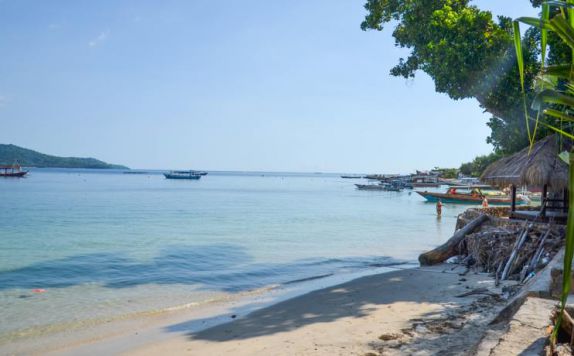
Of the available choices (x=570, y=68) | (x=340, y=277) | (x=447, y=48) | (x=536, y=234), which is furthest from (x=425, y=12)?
(x=570, y=68)

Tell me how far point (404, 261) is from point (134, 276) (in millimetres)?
9164

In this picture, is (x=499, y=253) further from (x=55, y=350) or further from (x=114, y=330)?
(x=55, y=350)

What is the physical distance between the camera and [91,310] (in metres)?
10.2

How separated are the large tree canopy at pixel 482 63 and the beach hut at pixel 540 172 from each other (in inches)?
39.5

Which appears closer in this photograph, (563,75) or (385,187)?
(563,75)

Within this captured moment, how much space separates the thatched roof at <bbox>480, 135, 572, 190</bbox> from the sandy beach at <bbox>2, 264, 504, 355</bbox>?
8.86 ft

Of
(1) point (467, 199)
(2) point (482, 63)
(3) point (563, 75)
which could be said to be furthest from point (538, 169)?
(1) point (467, 199)

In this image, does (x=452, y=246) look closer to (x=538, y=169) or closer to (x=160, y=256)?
(x=538, y=169)

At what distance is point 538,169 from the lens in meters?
11.4

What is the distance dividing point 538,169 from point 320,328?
23.0 feet

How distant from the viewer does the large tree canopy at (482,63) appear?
12.6 meters

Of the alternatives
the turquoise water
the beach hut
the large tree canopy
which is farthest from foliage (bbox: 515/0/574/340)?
the large tree canopy

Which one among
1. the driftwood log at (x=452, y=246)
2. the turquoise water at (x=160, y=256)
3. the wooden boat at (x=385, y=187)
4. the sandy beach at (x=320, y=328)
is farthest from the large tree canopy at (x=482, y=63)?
the wooden boat at (x=385, y=187)

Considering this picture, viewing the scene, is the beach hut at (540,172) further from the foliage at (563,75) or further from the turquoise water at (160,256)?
the foliage at (563,75)
